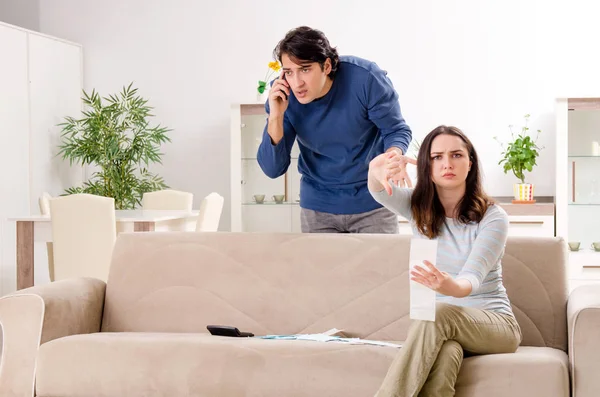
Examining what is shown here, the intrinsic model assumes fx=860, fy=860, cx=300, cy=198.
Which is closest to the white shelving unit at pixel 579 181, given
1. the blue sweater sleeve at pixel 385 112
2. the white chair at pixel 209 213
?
the white chair at pixel 209 213

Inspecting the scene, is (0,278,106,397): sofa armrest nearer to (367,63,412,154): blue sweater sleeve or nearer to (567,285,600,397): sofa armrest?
(367,63,412,154): blue sweater sleeve

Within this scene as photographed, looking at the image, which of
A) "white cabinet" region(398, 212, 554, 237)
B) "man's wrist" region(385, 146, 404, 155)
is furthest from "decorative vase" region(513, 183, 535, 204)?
"man's wrist" region(385, 146, 404, 155)

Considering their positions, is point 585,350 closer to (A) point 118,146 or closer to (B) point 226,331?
(B) point 226,331

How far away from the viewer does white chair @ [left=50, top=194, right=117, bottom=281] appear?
4840mm

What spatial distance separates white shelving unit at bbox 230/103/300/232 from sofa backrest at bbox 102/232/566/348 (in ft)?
9.88

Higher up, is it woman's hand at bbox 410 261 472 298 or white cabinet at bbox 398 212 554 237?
woman's hand at bbox 410 261 472 298

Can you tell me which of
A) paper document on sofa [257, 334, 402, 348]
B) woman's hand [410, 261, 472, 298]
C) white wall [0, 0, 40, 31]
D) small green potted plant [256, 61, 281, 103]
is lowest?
paper document on sofa [257, 334, 402, 348]

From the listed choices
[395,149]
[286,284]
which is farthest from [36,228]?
[395,149]

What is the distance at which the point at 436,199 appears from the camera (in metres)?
2.80

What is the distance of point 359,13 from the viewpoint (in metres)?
6.56

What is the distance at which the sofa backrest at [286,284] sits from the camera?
2.97 meters

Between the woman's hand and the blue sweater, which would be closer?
the woman's hand

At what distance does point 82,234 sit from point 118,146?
6.04ft

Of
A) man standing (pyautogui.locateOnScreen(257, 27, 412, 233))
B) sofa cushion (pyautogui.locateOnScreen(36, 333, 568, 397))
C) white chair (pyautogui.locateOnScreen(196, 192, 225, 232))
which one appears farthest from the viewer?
white chair (pyautogui.locateOnScreen(196, 192, 225, 232))
